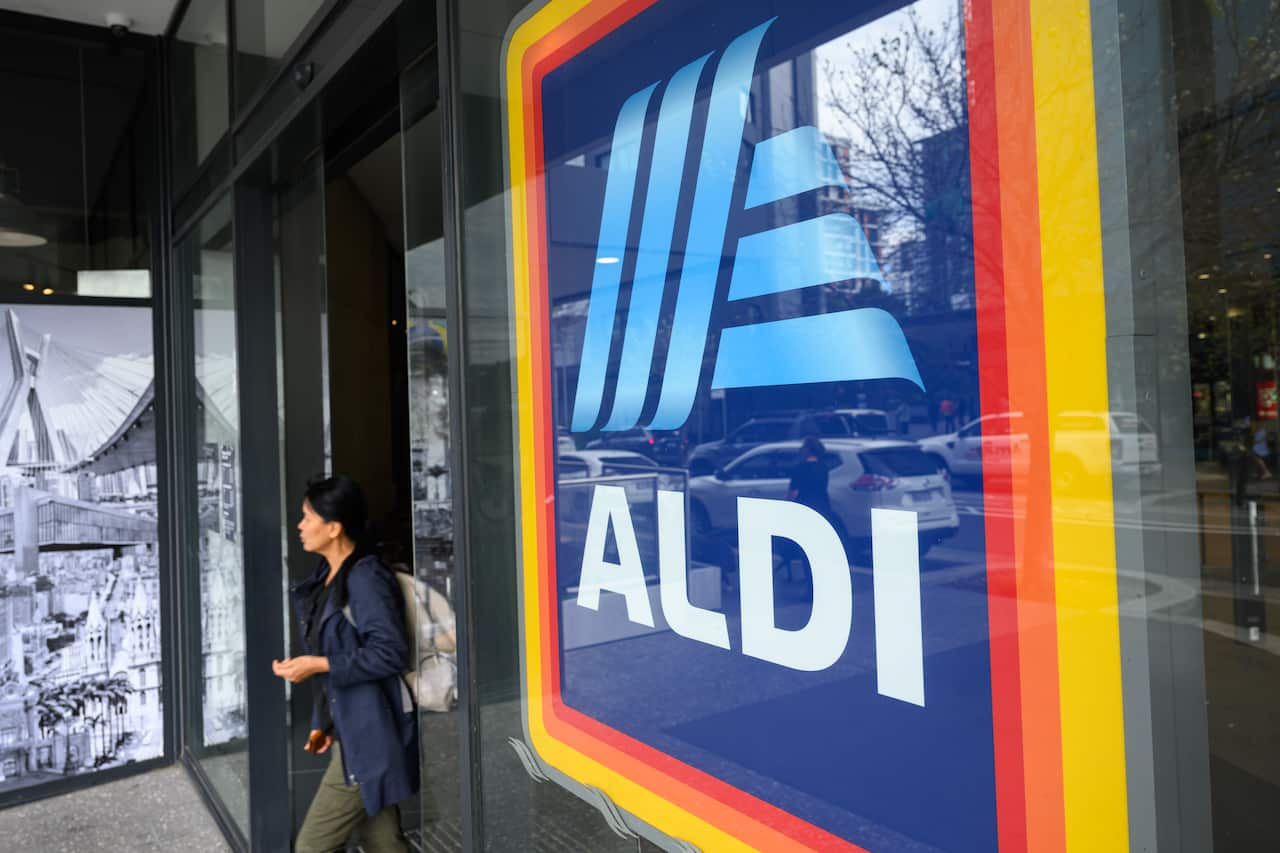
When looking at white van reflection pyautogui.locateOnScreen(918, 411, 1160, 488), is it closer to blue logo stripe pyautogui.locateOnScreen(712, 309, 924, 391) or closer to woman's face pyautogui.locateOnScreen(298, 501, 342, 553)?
blue logo stripe pyautogui.locateOnScreen(712, 309, 924, 391)

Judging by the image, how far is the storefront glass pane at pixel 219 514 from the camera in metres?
4.04

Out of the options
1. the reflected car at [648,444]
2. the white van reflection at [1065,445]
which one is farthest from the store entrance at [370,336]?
the white van reflection at [1065,445]

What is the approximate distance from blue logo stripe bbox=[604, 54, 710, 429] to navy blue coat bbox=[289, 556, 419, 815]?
163 centimetres

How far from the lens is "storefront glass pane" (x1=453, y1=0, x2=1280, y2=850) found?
0.75 metres

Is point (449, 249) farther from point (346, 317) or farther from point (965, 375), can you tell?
point (346, 317)

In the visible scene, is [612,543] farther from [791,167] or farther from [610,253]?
[791,167]

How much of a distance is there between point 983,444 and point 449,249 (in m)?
1.36

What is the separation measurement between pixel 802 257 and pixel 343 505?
91.3 inches

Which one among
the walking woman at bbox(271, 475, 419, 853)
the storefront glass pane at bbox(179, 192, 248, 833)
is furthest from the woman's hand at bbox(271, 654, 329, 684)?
the storefront glass pane at bbox(179, 192, 248, 833)

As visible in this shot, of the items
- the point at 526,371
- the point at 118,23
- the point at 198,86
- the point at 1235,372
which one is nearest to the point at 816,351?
the point at 1235,372

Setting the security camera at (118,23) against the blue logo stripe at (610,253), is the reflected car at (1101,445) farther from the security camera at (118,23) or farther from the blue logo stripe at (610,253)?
the security camera at (118,23)

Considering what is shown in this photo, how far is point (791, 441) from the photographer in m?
1.14

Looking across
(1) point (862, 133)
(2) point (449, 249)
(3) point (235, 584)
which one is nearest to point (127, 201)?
(3) point (235, 584)

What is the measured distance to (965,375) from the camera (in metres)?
0.94
